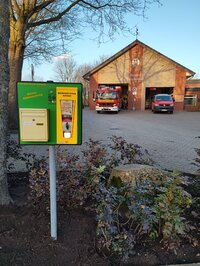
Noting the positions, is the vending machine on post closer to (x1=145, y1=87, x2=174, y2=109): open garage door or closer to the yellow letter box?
the yellow letter box

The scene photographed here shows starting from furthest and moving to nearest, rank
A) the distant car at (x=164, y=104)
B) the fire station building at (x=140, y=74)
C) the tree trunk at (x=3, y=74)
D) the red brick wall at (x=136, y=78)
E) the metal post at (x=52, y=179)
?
1. the red brick wall at (x=136, y=78)
2. the fire station building at (x=140, y=74)
3. the distant car at (x=164, y=104)
4. the tree trunk at (x=3, y=74)
5. the metal post at (x=52, y=179)

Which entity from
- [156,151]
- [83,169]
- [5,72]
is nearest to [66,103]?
[5,72]

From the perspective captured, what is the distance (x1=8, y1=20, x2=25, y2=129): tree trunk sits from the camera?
10359 mm

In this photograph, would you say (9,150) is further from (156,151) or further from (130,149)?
(156,151)

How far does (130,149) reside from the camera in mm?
4332

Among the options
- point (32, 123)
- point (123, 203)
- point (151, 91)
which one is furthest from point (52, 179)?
point (151, 91)

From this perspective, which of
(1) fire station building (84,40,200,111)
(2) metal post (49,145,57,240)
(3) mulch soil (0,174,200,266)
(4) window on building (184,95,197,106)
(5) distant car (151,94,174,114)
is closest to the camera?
(3) mulch soil (0,174,200,266)

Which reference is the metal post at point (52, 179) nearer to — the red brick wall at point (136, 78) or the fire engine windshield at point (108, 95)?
the fire engine windshield at point (108, 95)

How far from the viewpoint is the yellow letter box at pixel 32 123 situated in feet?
7.76

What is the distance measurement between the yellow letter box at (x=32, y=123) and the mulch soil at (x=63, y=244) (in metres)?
1.16

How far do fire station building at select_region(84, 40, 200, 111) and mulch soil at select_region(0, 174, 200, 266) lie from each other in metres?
24.7

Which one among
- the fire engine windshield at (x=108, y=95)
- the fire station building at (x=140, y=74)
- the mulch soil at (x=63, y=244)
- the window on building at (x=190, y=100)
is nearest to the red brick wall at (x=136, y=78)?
the fire station building at (x=140, y=74)

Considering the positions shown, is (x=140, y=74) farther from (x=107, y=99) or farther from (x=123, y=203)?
(x=123, y=203)

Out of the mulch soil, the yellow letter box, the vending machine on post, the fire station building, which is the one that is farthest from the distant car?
the yellow letter box
